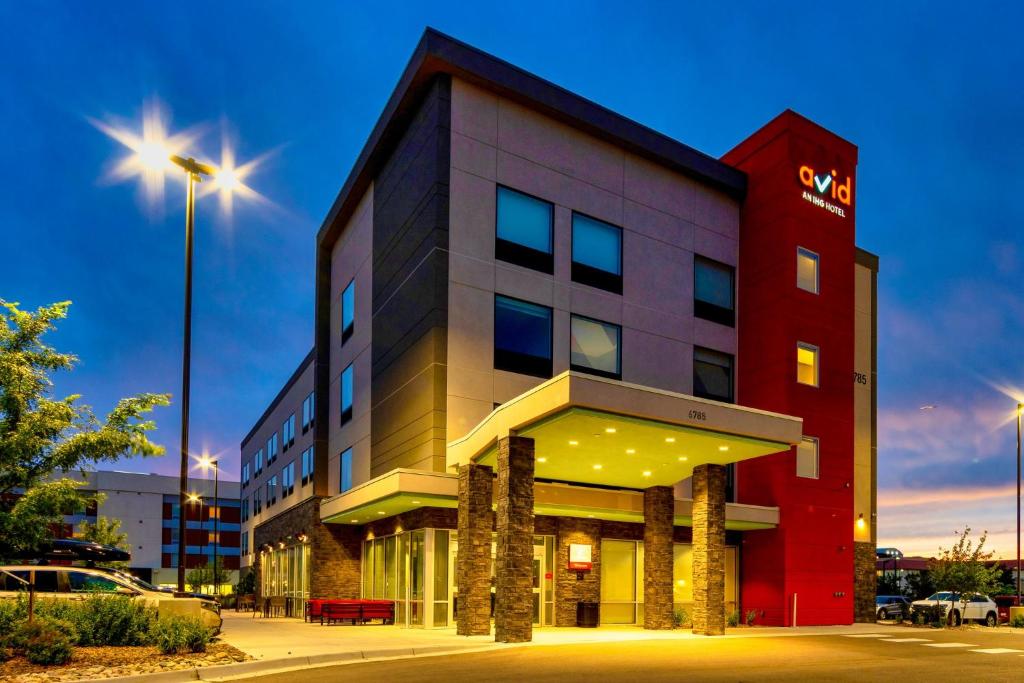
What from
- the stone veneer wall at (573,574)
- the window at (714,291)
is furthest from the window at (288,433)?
the window at (714,291)

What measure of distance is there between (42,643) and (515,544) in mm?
9868

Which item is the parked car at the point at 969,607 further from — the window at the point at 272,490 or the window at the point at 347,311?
the window at the point at 272,490

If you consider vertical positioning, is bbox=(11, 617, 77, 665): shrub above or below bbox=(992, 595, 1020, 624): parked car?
above

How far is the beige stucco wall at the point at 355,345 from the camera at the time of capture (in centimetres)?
3416

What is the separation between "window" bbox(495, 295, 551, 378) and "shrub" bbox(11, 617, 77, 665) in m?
15.4

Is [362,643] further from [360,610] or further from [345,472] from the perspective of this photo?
[345,472]

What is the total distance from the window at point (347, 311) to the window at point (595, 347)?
12000mm

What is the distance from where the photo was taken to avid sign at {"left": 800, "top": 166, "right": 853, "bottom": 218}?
32.9 m

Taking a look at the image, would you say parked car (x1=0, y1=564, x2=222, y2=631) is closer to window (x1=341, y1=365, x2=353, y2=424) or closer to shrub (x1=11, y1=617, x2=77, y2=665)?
shrub (x1=11, y1=617, x2=77, y2=665)

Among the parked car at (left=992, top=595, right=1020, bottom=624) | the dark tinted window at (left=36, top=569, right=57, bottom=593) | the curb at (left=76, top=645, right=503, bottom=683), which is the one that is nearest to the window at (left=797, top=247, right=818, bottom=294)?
the parked car at (left=992, top=595, right=1020, bottom=624)

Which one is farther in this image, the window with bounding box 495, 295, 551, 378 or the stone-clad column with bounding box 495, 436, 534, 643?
the window with bounding box 495, 295, 551, 378

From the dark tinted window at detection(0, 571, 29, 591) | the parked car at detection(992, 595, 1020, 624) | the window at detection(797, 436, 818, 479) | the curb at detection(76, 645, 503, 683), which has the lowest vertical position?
the parked car at detection(992, 595, 1020, 624)

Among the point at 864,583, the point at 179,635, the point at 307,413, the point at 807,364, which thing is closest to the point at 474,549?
the point at 179,635

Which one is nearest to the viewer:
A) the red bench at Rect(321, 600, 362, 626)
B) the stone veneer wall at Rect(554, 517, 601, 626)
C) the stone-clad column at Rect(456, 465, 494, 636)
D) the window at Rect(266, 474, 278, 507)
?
the stone-clad column at Rect(456, 465, 494, 636)
